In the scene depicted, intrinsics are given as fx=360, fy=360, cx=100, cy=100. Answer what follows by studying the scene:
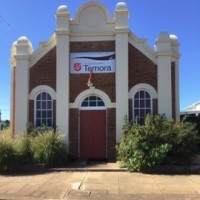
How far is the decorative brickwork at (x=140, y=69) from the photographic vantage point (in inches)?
642

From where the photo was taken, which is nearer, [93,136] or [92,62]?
[93,136]

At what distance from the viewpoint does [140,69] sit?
Result: 1638cm

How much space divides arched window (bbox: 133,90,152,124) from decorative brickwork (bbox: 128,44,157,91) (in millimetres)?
518

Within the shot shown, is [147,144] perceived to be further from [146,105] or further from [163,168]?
[146,105]

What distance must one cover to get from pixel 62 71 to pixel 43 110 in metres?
2.02

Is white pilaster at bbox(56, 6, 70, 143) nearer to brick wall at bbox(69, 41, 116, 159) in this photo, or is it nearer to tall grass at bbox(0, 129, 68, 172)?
brick wall at bbox(69, 41, 116, 159)

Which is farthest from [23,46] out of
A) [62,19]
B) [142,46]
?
[142,46]

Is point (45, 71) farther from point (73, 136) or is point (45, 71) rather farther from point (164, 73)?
point (164, 73)

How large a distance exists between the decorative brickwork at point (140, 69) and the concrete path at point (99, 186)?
477 cm

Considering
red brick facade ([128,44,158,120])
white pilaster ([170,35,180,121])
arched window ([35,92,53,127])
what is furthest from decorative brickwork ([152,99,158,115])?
arched window ([35,92,53,127])

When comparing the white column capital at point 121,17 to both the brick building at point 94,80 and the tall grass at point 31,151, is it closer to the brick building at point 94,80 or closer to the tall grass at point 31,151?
the brick building at point 94,80

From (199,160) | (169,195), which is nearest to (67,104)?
(199,160)

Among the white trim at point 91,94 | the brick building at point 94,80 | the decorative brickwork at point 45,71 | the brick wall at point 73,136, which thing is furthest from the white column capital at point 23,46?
the brick wall at point 73,136

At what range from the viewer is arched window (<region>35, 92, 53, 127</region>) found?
1661 centimetres
